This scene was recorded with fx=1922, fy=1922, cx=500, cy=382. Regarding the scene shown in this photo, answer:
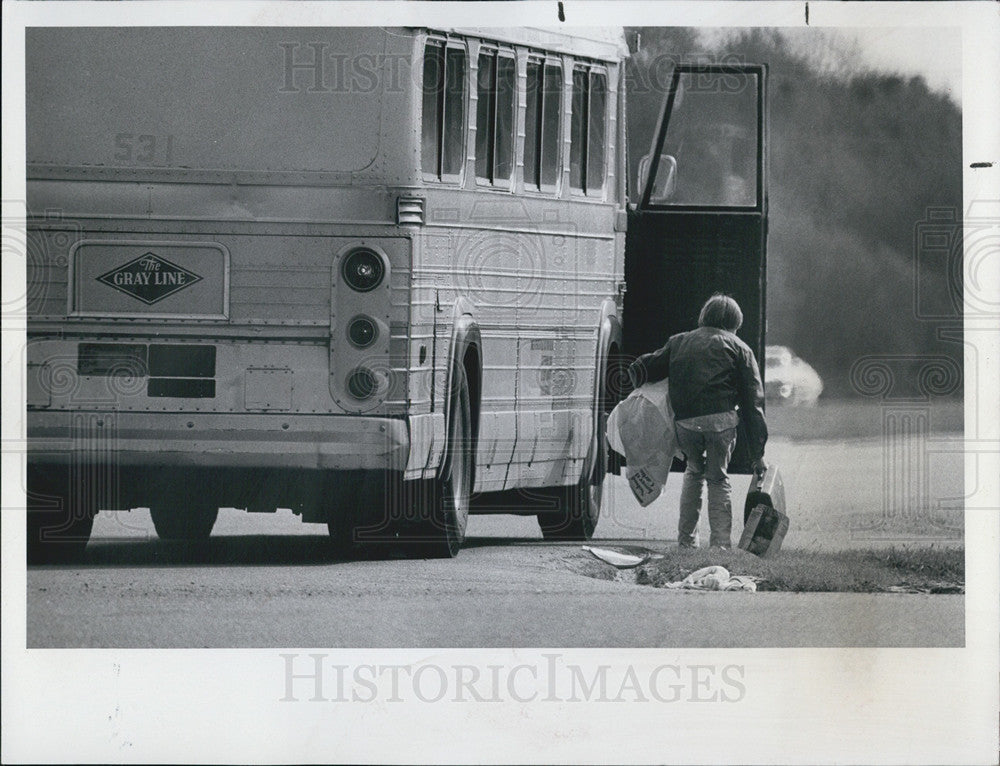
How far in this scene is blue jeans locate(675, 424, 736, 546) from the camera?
34.4 ft

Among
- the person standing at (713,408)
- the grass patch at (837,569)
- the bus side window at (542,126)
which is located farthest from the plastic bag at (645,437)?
the bus side window at (542,126)

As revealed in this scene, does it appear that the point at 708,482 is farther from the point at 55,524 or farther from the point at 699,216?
the point at 55,524

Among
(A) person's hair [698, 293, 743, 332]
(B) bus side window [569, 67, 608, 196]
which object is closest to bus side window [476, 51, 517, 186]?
(B) bus side window [569, 67, 608, 196]

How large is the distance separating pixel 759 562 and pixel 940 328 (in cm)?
160

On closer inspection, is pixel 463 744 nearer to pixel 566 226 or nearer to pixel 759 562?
pixel 759 562

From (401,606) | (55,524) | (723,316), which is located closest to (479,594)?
(401,606)

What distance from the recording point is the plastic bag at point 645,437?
34.9 feet

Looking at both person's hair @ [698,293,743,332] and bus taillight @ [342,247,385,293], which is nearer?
bus taillight @ [342,247,385,293]

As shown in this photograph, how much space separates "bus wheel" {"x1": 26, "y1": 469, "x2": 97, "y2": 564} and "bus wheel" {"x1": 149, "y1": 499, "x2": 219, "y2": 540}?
0.37 m

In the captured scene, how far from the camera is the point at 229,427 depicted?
31.4 ft

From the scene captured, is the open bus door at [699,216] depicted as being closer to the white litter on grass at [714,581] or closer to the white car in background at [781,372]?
the white car in background at [781,372]

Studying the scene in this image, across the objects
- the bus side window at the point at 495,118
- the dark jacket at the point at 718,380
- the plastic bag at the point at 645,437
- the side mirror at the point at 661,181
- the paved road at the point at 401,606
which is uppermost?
the bus side window at the point at 495,118

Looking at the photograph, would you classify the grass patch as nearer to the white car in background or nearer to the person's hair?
the white car in background

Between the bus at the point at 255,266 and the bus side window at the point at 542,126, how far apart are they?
0.59 ft
